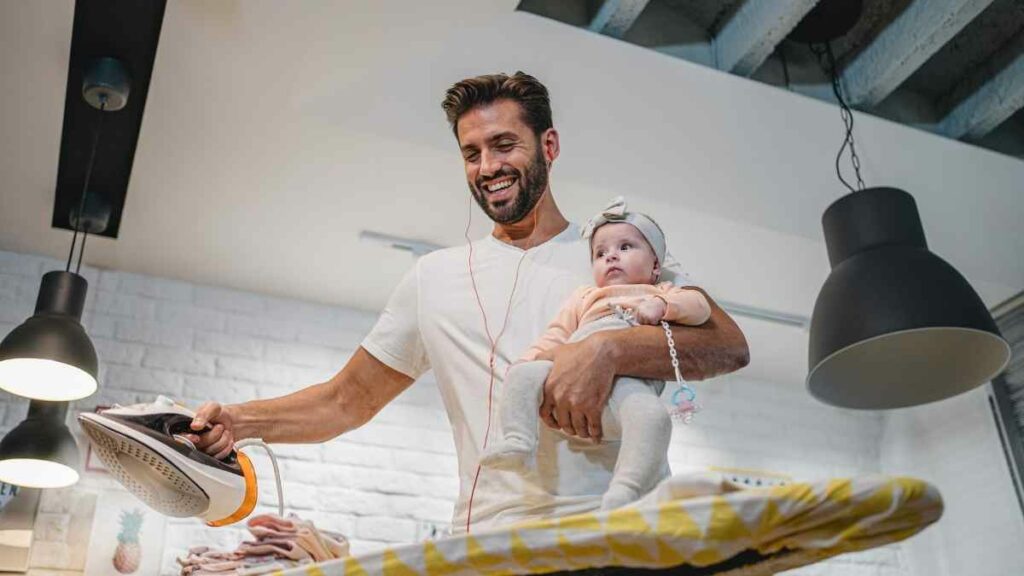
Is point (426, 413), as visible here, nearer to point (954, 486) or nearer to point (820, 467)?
point (820, 467)

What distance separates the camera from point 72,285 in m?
2.91

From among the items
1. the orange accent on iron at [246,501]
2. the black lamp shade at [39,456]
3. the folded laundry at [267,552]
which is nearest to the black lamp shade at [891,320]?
the folded laundry at [267,552]

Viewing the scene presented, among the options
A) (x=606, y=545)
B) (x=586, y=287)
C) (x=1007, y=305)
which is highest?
(x=1007, y=305)

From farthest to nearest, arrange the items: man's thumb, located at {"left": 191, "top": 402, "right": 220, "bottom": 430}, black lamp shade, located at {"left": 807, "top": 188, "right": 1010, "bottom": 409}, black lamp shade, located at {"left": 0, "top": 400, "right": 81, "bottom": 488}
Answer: black lamp shade, located at {"left": 0, "top": 400, "right": 81, "bottom": 488} < black lamp shade, located at {"left": 807, "top": 188, "right": 1010, "bottom": 409} < man's thumb, located at {"left": 191, "top": 402, "right": 220, "bottom": 430}

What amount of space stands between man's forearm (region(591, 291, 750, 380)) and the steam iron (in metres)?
0.57

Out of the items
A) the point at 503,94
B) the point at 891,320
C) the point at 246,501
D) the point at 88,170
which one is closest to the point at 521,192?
the point at 503,94

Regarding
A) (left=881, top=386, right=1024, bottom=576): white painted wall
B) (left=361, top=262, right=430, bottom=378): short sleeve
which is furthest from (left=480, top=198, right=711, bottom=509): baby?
(left=881, top=386, right=1024, bottom=576): white painted wall

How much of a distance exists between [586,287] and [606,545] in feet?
1.95

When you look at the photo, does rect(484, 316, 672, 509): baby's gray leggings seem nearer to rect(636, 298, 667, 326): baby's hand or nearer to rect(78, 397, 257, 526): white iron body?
rect(636, 298, 667, 326): baby's hand

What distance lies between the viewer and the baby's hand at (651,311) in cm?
126

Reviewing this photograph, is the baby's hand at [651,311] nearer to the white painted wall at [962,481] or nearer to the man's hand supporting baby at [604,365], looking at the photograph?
the man's hand supporting baby at [604,365]

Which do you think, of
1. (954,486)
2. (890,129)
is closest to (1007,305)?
(954,486)

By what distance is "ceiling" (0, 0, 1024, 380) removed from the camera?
8.82 ft

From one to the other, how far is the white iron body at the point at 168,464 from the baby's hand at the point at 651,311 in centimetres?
62
